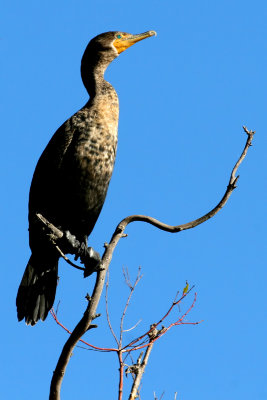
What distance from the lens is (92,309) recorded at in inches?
136

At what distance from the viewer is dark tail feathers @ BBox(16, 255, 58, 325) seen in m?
4.67

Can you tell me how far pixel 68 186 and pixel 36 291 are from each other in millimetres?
759

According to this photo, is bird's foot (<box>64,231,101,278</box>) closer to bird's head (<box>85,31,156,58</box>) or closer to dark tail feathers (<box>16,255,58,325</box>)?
dark tail feathers (<box>16,255,58,325</box>)

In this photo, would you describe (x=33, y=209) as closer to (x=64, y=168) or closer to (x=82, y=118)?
(x=64, y=168)

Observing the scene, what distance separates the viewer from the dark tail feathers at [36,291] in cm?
467

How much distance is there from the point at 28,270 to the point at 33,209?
41cm

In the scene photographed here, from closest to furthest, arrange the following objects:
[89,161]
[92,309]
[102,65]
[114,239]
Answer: [92,309]
[114,239]
[89,161]
[102,65]

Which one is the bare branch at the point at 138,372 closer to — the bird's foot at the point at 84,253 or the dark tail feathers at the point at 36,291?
the bird's foot at the point at 84,253

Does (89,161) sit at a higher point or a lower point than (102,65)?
lower

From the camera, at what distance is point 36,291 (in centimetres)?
471

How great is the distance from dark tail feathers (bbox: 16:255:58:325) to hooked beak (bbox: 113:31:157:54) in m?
1.62

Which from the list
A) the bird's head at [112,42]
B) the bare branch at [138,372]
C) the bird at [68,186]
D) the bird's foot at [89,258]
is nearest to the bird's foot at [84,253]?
the bird's foot at [89,258]

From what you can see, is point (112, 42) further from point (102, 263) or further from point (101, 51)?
point (102, 263)

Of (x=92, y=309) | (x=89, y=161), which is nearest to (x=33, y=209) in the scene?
(x=89, y=161)
